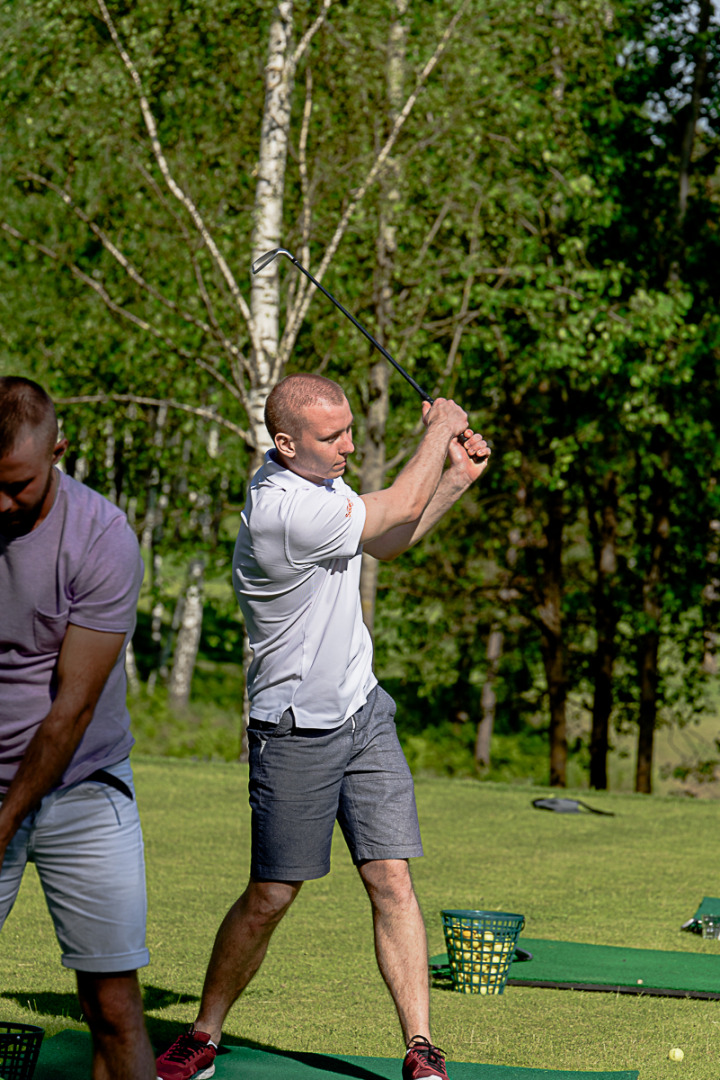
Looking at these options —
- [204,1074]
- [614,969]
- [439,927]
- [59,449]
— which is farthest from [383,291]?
[59,449]

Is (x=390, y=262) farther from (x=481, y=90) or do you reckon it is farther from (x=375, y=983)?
(x=375, y=983)

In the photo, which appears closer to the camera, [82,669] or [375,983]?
[82,669]

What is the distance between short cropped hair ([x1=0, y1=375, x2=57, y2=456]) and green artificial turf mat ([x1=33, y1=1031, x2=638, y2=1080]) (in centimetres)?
211

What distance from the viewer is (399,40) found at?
1459 cm

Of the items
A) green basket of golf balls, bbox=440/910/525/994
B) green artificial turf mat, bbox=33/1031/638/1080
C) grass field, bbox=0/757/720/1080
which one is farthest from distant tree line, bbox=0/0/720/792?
green artificial turf mat, bbox=33/1031/638/1080

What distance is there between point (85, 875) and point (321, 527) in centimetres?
126

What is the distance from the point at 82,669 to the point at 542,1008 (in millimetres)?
2849

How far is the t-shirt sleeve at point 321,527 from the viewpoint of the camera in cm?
379

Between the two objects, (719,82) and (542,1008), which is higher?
(719,82)

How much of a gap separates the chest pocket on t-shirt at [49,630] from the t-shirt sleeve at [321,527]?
1.07m

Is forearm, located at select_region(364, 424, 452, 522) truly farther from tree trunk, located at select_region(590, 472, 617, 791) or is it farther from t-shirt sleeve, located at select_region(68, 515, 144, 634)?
tree trunk, located at select_region(590, 472, 617, 791)

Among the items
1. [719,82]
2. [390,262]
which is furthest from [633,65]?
[390,262]

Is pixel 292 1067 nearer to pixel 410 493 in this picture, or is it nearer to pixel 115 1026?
pixel 115 1026

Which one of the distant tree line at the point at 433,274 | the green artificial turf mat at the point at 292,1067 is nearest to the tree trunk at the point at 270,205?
the distant tree line at the point at 433,274
